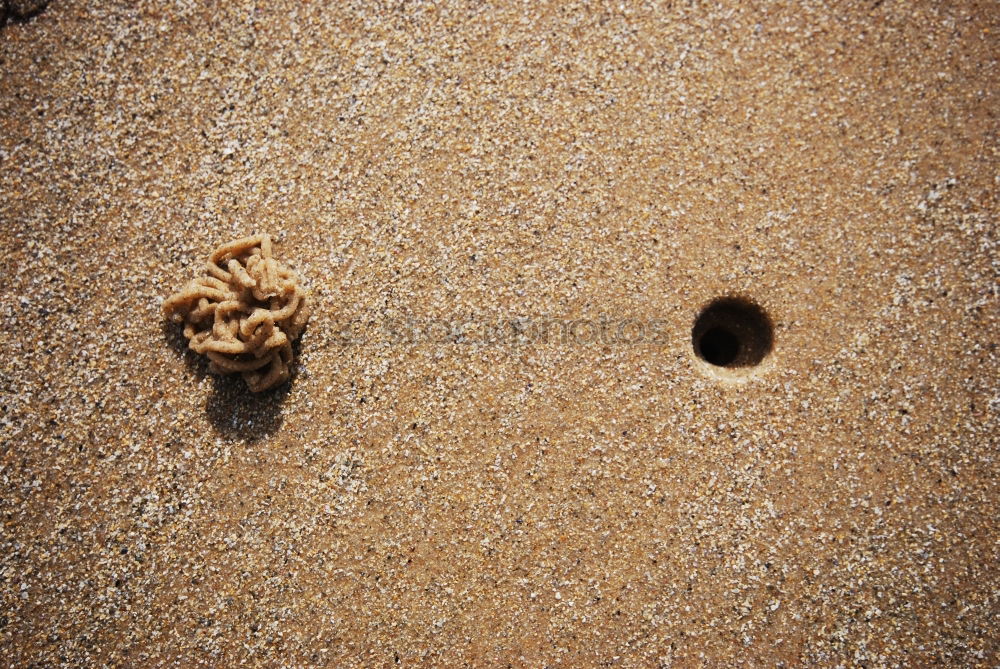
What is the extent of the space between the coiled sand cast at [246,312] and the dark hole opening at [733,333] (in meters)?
1.37

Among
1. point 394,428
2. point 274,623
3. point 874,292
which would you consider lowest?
point 274,623

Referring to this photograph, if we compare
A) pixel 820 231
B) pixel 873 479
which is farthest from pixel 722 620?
pixel 820 231

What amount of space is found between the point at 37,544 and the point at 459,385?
1494 mm

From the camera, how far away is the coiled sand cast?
6.20 feet

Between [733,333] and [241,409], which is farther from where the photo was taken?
[733,333]

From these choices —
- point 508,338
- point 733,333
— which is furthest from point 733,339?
point 508,338

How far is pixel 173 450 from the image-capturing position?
2.01 metres

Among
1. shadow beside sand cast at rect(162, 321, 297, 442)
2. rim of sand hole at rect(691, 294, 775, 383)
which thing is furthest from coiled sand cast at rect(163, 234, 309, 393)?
rim of sand hole at rect(691, 294, 775, 383)

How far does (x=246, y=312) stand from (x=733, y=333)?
167cm

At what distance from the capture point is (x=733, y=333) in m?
2.14

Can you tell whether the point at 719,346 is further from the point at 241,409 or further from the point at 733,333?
the point at 241,409

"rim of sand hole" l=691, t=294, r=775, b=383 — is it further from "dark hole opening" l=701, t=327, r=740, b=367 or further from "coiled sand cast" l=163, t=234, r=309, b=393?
"coiled sand cast" l=163, t=234, r=309, b=393

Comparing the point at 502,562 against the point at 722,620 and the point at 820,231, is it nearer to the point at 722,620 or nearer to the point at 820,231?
the point at 722,620

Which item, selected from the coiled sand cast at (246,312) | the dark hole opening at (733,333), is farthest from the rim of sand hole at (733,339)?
the coiled sand cast at (246,312)
